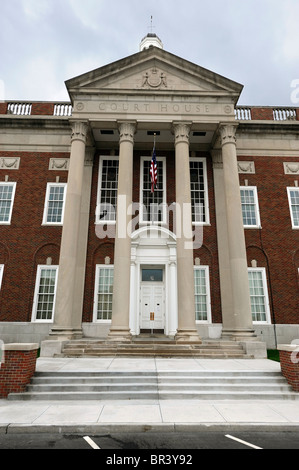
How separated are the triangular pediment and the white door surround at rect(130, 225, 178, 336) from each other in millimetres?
7756

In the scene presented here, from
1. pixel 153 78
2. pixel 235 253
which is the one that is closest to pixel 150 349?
pixel 235 253

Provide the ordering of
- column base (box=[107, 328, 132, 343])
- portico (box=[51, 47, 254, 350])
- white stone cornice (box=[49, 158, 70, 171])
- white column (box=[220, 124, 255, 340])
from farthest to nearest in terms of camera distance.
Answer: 1. white stone cornice (box=[49, 158, 70, 171])
2. portico (box=[51, 47, 254, 350])
3. white column (box=[220, 124, 255, 340])
4. column base (box=[107, 328, 132, 343])

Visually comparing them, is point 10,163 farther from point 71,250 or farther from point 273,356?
point 273,356

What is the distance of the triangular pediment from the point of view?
16.3 m

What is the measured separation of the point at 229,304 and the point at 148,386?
950 centimetres

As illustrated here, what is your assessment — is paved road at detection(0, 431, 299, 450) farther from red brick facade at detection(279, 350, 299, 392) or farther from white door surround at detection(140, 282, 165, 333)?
white door surround at detection(140, 282, 165, 333)

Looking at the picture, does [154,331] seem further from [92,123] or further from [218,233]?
[92,123]

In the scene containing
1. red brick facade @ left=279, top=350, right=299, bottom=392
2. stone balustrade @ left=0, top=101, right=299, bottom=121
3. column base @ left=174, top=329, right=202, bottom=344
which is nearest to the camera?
red brick facade @ left=279, top=350, right=299, bottom=392

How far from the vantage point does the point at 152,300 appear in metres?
17.1

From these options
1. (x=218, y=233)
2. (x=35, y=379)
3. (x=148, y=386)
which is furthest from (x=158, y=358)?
(x=218, y=233)

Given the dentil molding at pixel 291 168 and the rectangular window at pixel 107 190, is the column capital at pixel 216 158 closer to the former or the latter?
the dentil molding at pixel 291 168

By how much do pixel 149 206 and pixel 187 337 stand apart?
827 centimetres

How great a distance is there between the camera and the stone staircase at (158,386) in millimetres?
7777

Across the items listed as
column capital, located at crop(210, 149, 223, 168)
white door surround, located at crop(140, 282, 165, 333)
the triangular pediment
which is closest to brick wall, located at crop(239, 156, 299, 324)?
column capital, located at crop(210, 149, 223, 168)
